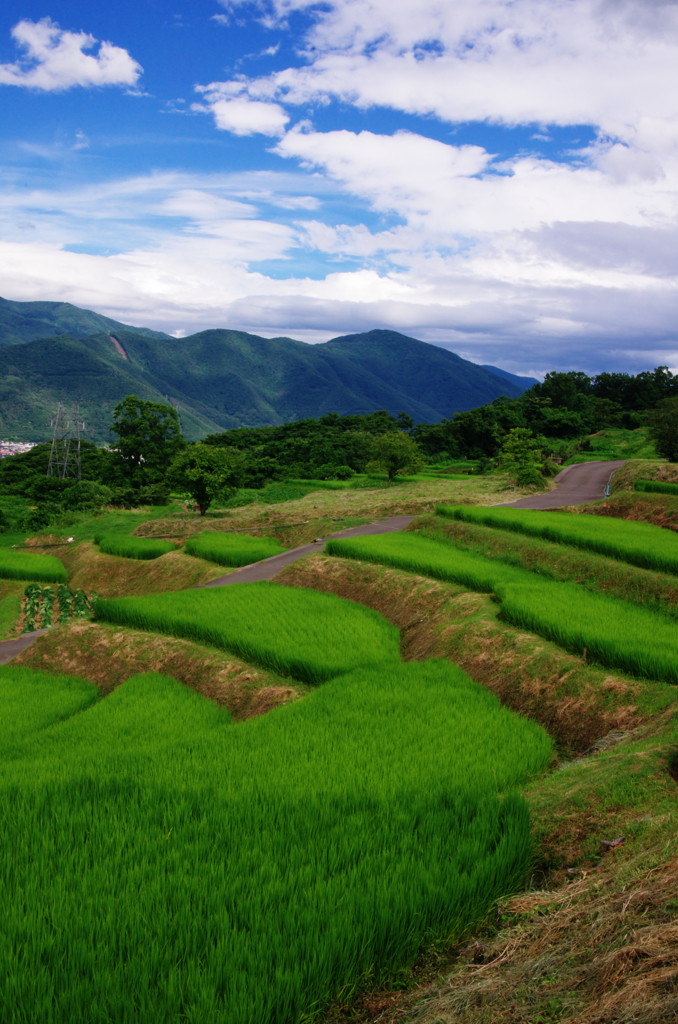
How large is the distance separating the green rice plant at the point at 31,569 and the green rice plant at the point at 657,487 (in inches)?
973

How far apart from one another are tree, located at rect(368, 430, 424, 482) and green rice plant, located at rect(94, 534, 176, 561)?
21.0 metres

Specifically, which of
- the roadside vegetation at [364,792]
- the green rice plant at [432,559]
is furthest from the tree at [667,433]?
the green rice plant at [432,559]

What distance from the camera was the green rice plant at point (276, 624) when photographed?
11570mm

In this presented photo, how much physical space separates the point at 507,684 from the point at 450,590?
4.66m

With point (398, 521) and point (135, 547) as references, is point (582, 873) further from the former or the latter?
point (135, 547)

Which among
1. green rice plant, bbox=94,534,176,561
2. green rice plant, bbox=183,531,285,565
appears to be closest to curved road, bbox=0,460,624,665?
green rice plant, bbox=183,531,285,565

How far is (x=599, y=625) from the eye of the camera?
439 inches

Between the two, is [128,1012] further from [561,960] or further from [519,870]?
[519,870]

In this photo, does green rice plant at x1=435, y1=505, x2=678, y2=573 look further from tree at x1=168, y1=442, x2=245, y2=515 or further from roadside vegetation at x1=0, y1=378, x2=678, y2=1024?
tree at x1=168, y1=442, x2=245, y2=515

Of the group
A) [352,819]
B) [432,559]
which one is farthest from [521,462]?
[352,819]

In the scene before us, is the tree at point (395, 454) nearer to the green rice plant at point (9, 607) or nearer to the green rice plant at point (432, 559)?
the green rice plant at point (432, 559)

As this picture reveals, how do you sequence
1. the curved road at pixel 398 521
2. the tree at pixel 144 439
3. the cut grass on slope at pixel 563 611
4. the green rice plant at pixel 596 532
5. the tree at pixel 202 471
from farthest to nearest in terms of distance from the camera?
the tree at pixel 144 439, the tree at pixel 202 471, the curved road at pixel 398 521, the green rice plant at pixel 596 532, the cut grass on slope at pixel 563 611

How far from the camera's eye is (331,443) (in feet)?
210

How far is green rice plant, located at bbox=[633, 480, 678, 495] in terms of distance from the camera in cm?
2302
